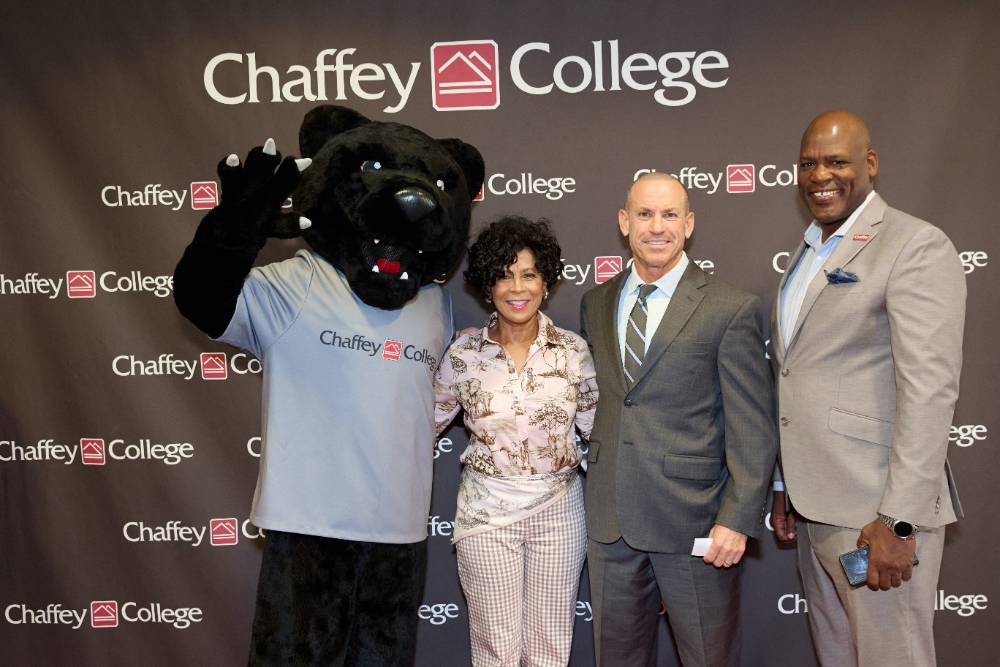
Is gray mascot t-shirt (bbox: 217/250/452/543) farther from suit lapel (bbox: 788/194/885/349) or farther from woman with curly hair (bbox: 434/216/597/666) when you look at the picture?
suit lapel (bbox: 788/194/885/349)

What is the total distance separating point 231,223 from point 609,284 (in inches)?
47.0

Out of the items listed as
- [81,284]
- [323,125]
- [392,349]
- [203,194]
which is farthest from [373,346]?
[81,284]

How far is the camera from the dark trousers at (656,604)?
2.12m

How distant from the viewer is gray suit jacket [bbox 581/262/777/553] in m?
2.07

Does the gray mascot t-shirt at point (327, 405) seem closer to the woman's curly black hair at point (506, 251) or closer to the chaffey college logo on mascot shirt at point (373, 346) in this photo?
the chaffey college logo on mascot shirt at point (373, 346)

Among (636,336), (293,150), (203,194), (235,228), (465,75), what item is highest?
(465,75)

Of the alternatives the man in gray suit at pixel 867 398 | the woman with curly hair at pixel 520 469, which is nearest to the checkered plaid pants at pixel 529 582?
the woman with curly hair at pixel 520 469

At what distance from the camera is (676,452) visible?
2.10 meters

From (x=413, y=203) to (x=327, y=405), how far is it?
0.58m

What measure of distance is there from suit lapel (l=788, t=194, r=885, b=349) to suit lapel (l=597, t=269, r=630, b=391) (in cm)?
48

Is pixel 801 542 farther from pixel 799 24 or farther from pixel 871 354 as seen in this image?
pixel 799 24

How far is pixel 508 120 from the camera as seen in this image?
274 centimetres

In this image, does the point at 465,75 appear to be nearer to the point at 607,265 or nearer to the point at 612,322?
the point at 607,265

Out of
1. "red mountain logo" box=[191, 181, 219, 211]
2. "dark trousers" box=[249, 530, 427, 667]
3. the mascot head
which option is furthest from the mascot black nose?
"red mountain logo" box=[191, 181, 219, 211]
